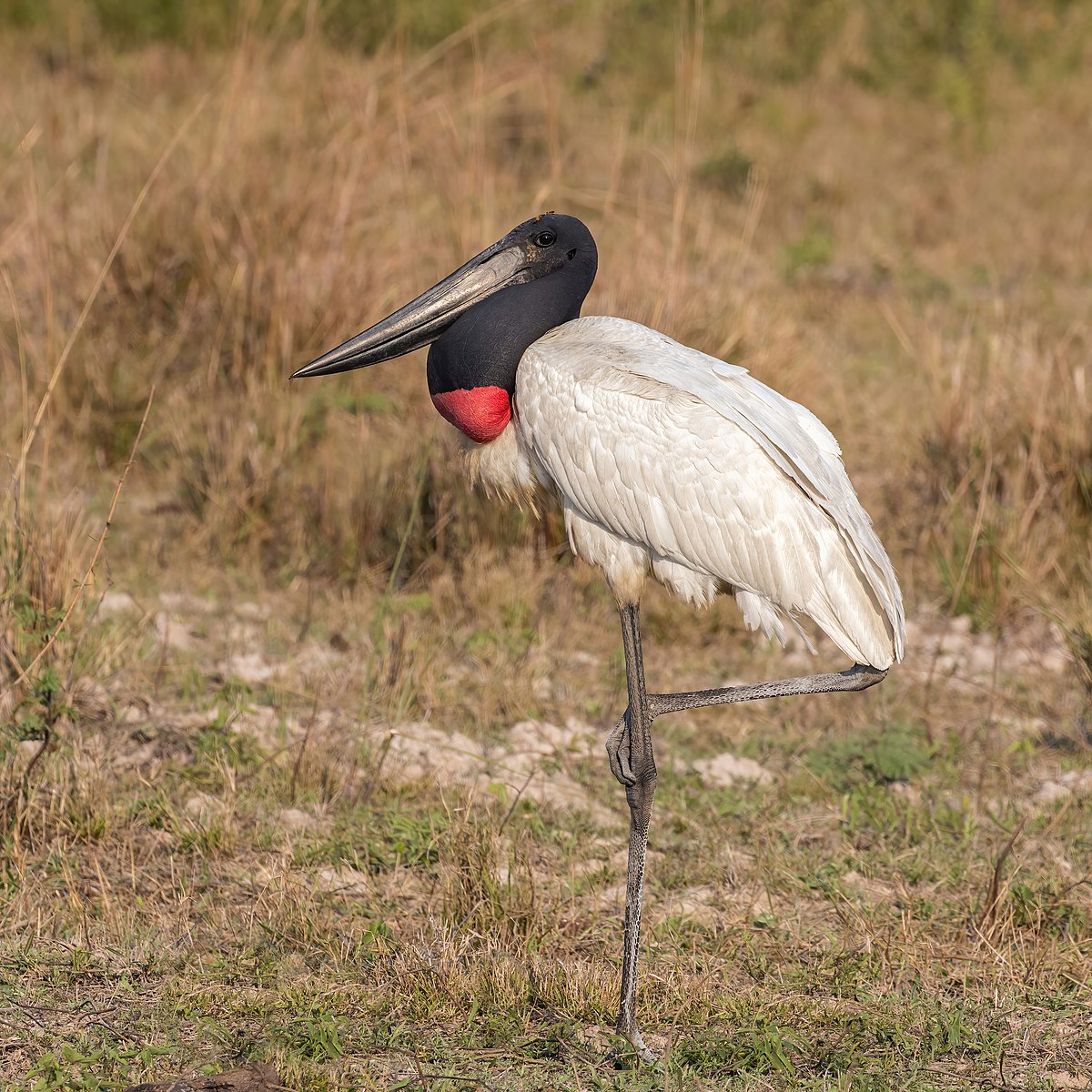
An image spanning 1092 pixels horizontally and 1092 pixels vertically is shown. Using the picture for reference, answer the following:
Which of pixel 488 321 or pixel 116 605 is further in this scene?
pixel 116 605

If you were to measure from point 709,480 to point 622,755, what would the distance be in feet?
2.10

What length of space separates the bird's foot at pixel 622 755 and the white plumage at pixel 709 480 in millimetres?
309

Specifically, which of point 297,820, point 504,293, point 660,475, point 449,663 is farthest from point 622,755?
point 449,663

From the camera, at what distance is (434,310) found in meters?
3.45

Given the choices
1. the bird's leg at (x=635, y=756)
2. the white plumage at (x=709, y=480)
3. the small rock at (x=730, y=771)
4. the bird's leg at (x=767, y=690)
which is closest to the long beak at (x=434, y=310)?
the white plumage at (x=709, y=480)

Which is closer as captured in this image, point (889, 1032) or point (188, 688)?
point (889, 1032)

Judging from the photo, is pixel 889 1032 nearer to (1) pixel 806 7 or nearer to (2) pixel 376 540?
(2) pixel 376 540

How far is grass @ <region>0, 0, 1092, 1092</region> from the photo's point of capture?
3031 mm

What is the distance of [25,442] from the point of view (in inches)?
142

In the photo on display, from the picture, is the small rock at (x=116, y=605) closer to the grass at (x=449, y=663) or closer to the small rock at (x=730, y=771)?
the grass at (x=449, y=663)

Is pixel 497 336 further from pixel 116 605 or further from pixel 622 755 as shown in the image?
pixel 116 605

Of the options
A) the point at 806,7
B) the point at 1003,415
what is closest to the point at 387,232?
the point at 1003,415

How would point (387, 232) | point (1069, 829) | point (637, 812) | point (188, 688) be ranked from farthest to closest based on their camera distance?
point (387, 232)
point (188, 688)
point (1069, 829)
point (637, 812)

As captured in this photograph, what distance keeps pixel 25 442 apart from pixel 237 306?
7.72ft
